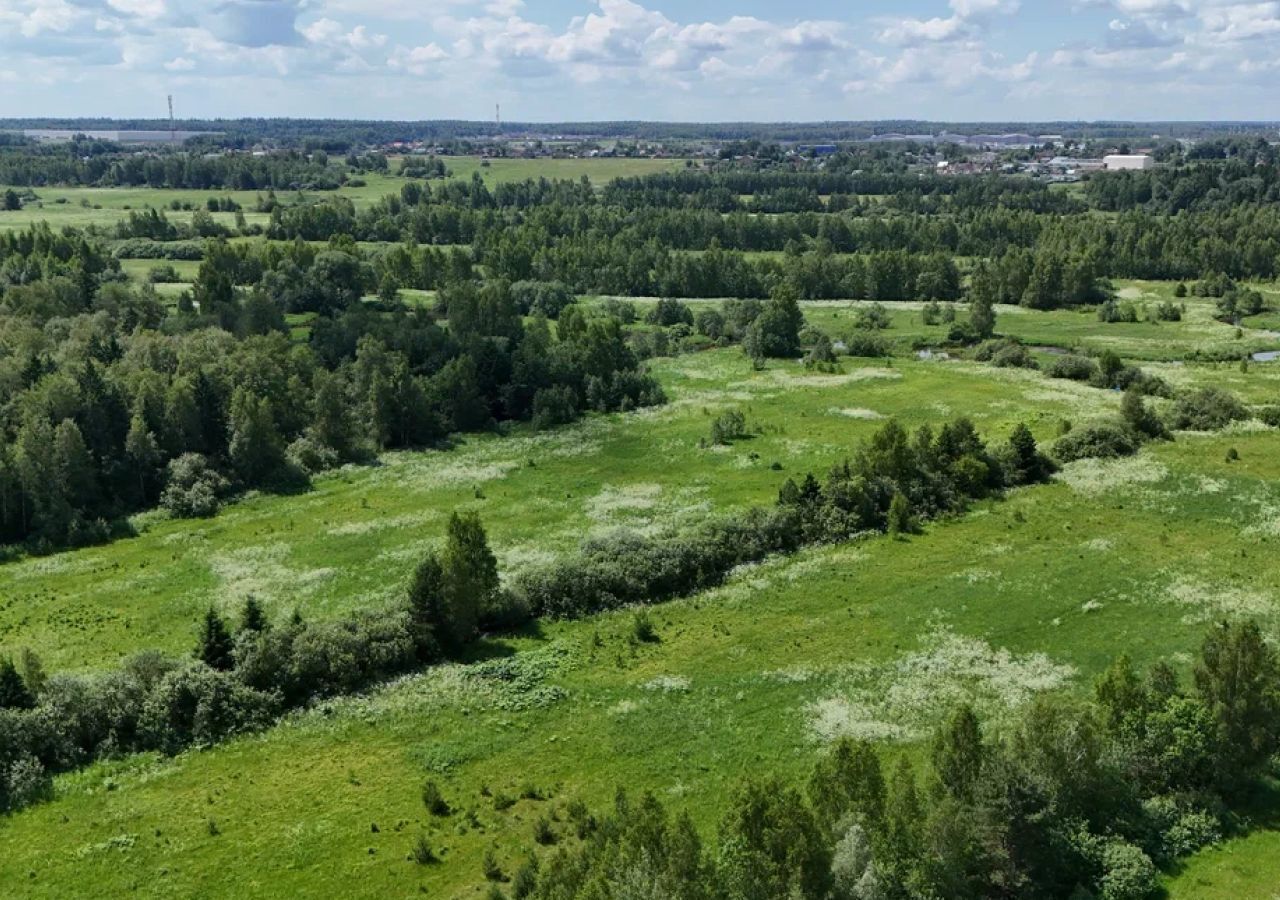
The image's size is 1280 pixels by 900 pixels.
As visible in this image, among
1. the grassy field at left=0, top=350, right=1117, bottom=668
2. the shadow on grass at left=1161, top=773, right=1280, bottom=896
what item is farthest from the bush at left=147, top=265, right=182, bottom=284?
the shadow on grass at left=1161, top=773, right=1280, bottom=896

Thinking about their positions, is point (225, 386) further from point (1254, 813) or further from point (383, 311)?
point (1254, 813)

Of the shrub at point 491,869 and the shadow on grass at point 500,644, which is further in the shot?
the shadow on grass at point 500,644

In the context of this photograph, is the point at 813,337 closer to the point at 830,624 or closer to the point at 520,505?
the point at 520,505

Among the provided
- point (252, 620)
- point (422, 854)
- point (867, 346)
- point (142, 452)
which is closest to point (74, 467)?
point (142, 452)

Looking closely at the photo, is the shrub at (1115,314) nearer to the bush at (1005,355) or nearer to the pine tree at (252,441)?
the bush at (1005,355)

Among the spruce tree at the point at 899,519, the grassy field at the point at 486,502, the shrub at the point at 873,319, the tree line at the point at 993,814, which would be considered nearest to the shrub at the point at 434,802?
the tree line at the point at 993,814
